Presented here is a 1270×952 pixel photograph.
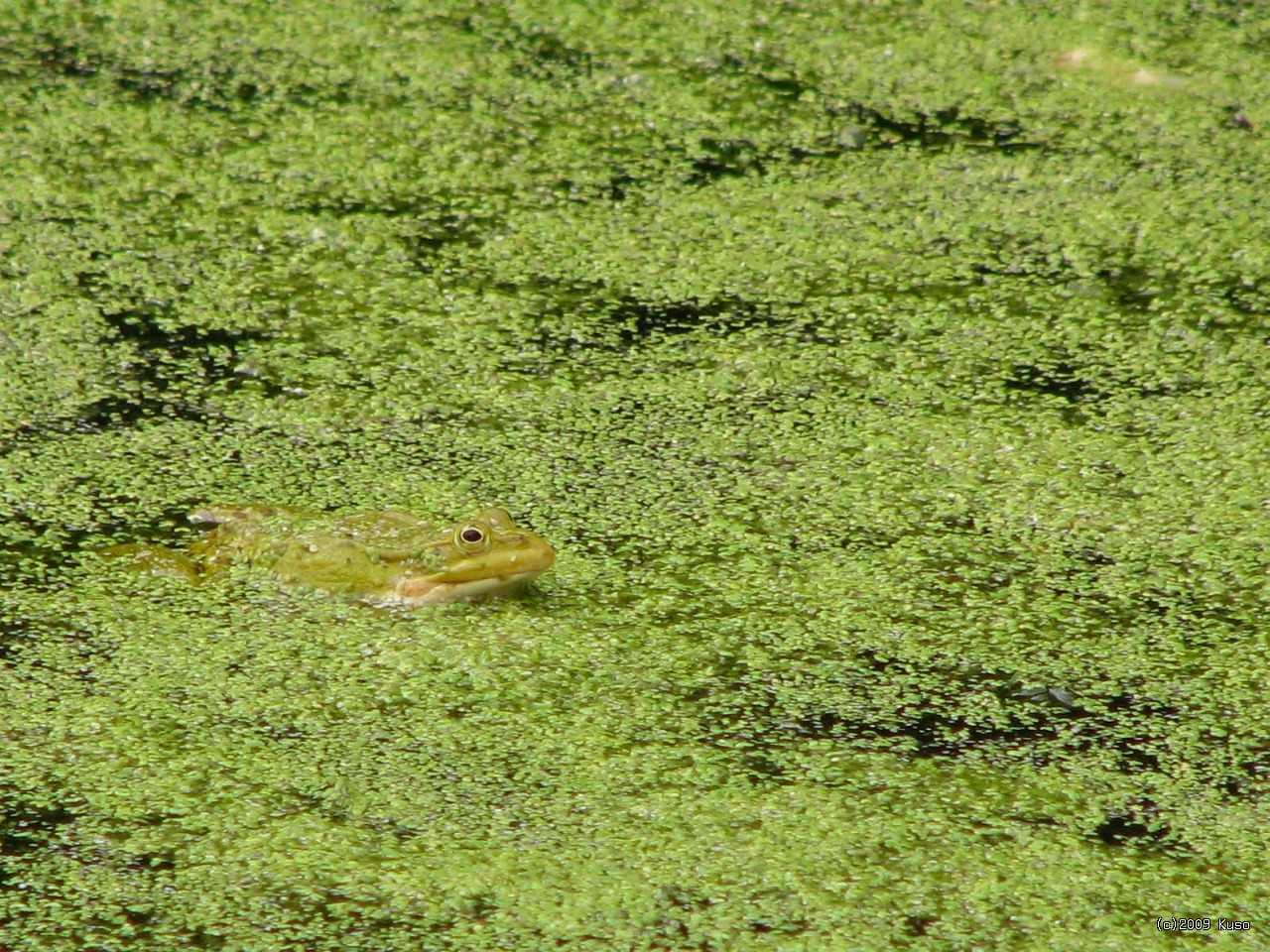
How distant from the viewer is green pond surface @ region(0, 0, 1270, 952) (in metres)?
1.70

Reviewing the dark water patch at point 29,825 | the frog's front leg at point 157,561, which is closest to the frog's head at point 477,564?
the frog's front leg at point 157,561

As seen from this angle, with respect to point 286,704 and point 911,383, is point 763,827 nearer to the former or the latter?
point 286,704

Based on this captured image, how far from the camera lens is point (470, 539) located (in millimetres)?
2051

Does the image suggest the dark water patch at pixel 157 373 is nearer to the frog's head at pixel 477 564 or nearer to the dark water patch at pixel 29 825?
the frog's head at pixel 477 564

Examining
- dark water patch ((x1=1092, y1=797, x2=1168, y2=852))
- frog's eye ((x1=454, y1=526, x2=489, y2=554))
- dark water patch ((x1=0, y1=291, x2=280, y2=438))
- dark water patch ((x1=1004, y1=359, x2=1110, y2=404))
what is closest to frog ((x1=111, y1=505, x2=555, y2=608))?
frog's eye ((x1=454, y1=526, x2=489, y2=554))

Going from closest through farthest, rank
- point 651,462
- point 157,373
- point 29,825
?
point 29,825 → point 651,462 → point 157,373

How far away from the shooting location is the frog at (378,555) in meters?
2.05

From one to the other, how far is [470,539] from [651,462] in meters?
0.38

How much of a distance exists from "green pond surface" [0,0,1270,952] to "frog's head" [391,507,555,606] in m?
0.04

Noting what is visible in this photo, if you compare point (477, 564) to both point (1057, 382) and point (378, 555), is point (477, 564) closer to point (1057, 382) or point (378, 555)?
point (378, 555)

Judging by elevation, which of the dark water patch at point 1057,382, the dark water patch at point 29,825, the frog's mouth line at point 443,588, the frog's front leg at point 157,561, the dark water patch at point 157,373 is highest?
the dark water patch at point 1057,382

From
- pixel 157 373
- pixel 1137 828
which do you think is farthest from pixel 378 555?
pixel 1137 828

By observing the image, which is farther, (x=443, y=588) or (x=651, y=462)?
(x=651, y=462)

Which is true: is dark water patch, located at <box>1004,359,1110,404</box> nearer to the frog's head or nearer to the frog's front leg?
the frog's head
